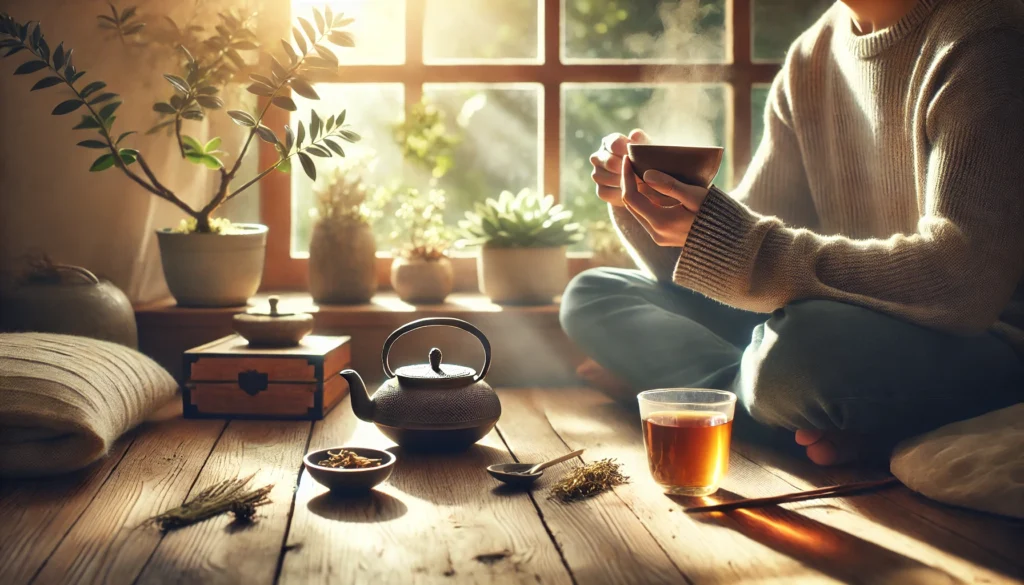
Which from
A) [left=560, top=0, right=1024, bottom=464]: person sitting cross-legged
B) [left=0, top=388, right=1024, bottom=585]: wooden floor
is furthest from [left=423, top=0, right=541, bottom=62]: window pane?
[left=0, top=388, right=1024, bottom=585]: wooden floor

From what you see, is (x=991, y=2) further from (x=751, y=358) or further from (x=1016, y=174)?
(x=751, y=358)

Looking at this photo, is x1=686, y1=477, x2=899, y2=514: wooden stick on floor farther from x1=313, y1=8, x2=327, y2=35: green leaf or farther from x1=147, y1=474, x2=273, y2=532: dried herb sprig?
x1=313, y1=8, x2=327, y2=35: green leaf

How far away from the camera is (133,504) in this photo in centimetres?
142

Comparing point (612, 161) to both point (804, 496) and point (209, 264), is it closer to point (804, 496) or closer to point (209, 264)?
point (804, 496)

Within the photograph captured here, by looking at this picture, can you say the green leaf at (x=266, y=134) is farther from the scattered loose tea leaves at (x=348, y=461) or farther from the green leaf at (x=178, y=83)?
the scattered loose tea leaves at (x=348, y=461)

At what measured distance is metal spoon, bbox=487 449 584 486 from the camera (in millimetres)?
1528

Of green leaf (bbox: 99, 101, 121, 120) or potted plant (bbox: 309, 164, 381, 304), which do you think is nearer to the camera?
green leaf (bbox: 99, 101, 121, 120)

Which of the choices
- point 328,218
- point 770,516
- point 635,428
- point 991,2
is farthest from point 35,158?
point 991,2

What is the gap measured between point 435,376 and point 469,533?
1.44 ft

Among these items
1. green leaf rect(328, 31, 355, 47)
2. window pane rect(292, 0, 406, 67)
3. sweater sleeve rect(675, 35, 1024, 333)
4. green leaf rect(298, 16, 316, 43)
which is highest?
window pane rect(292, 0, 406, 67)

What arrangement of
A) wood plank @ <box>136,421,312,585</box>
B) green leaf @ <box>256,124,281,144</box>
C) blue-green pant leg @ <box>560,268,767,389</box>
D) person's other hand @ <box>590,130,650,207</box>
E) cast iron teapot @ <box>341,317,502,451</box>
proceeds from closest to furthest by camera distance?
wood plank @ <box>136,421,312,585</box> → cast iron teapot @ <box>341,317,502,451</box> → person's other hand @ <box>590,130,650,207</box> → blue-green pant leg @ <box>560,268,767,389</box> → green leaf @ <box>256,124,281,144</box>

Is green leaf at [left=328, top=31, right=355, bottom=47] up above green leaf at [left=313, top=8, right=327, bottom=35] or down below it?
below

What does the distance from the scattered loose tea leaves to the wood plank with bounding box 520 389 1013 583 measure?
0.39 meters

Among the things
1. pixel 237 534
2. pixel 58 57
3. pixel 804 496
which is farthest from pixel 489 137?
pixel 237 534
